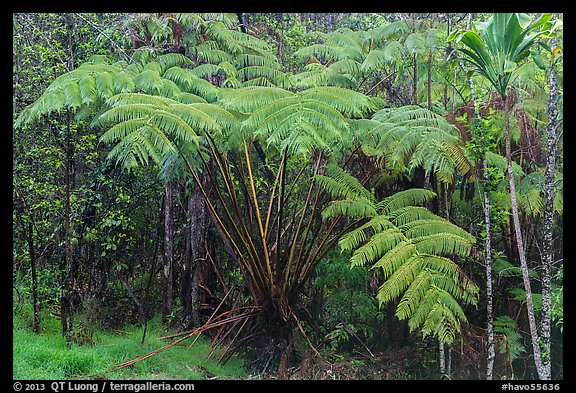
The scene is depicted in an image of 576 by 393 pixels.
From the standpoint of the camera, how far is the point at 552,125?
3.67 meters

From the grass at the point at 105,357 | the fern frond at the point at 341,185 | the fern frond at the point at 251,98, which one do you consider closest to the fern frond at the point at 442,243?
the fern frond at the point at 341,185

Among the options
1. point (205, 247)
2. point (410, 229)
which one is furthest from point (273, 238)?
point (410, 229)

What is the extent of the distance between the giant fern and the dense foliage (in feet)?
0.06

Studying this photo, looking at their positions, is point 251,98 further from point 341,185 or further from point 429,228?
point 429,228

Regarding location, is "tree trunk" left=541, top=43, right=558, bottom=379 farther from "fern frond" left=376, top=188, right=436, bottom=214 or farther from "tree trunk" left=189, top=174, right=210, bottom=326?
"tree trunk" left=189, top=174, right=210, bottom=326

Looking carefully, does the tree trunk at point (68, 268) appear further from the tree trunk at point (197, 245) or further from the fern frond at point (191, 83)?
the tree trunk at point (197, 245)

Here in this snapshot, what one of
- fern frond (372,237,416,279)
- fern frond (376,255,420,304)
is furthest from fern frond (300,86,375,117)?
fern frond (376,255,420,304)

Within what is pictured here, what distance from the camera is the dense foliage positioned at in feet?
12.7

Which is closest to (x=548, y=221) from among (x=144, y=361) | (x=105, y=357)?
(x=144, y=361)

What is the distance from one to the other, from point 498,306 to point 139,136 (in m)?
3.97

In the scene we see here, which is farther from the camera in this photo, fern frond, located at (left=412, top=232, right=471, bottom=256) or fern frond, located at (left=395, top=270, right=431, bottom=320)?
fern frond, located at (left=412, top=232, right=471, bottom=256)

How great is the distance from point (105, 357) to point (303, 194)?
3059mm

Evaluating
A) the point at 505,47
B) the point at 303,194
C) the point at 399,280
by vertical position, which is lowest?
the point at 399,280

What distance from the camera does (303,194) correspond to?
20.8 ft
